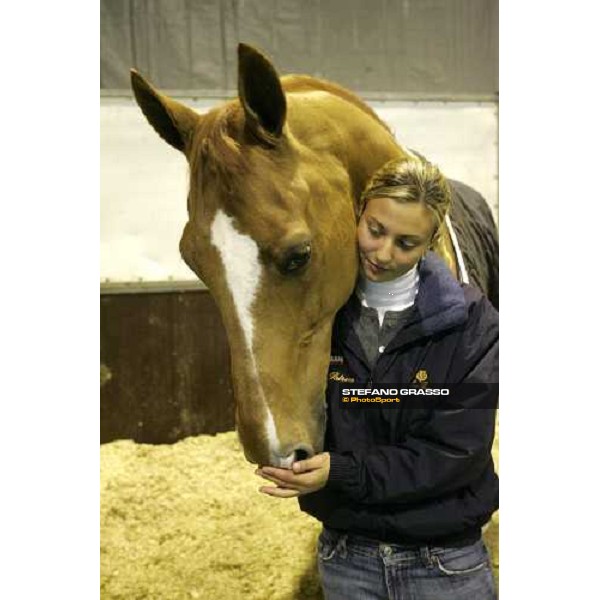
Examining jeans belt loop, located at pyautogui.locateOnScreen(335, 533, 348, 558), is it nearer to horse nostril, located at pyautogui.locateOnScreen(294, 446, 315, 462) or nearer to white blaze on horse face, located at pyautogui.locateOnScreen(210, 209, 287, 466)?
horse nostril, located at pyautogui.locateOnScreen(294, 446, 315, 462)

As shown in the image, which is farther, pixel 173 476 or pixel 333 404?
pixel 173 476

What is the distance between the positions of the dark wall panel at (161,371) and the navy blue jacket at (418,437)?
234mm

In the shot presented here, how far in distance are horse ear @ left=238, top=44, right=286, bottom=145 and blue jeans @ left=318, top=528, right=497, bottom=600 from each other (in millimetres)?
527

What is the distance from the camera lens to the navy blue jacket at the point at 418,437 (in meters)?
0.89

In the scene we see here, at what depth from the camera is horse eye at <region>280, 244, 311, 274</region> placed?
82cm

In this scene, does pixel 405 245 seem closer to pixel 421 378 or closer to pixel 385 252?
pixel 385 252

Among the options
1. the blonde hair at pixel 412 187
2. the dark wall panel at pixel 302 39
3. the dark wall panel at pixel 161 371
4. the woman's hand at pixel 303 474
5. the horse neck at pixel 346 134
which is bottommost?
the woman's hand at pixel 303 474

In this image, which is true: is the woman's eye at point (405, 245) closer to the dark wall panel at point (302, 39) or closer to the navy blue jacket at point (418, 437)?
the navy blue jacket at point (418, 437)

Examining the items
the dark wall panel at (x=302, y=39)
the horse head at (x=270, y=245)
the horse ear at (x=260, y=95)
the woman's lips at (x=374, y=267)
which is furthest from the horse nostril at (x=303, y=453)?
the dark wall panel at (x=302, y=39)

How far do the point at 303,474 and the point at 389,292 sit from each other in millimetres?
254
